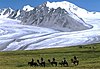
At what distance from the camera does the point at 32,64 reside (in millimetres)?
69000

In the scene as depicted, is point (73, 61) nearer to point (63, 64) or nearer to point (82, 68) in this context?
point (63, 64)

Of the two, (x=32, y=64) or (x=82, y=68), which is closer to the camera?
(x=82, y=68)

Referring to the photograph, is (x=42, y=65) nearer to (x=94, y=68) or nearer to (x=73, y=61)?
(x=73, y=61)

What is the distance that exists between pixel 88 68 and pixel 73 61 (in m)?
11.5

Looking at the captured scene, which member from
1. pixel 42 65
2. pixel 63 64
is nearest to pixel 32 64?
pixel 42 65

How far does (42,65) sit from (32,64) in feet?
7.16

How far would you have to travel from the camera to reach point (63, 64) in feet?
220

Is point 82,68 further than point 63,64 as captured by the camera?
No

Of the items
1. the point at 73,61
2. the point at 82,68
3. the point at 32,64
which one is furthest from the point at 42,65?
the point at 82,68

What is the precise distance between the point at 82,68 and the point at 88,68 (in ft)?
3.41

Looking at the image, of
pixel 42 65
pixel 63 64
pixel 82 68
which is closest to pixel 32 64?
pixel 42 65

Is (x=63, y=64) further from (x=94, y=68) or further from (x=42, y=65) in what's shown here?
(x=94, y=68)

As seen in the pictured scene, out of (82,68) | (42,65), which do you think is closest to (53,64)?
(42,65)

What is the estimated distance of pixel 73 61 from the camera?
68562mm
